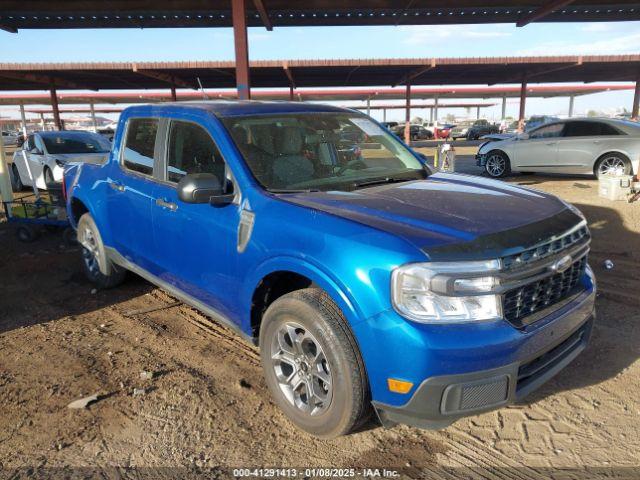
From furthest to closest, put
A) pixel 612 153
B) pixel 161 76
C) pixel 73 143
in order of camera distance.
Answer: pixel 161 76
pixel 612 153
pixel 73 143

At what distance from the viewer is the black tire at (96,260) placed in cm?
489

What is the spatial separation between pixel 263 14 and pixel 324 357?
12.0 m

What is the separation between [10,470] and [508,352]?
2628mm

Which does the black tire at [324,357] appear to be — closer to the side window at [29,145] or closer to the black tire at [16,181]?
the side window at [29,145]

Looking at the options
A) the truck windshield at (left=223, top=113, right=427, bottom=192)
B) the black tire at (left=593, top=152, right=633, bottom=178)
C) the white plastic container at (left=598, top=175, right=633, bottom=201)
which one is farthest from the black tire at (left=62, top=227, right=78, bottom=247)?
the black tire at (left=593, top=152, right=633, bottom=178)

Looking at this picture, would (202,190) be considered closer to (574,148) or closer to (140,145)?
(140,145)

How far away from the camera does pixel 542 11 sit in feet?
42.1

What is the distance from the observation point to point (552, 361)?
2639 mm

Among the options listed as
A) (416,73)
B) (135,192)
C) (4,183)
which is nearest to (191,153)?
(135,192)

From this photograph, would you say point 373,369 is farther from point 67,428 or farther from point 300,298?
point 67,428

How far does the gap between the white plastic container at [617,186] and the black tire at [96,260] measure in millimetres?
8151

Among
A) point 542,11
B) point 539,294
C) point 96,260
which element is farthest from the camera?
point 542,11

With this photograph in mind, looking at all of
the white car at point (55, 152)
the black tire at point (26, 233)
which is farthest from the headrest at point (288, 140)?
the white car at point (55, 152)

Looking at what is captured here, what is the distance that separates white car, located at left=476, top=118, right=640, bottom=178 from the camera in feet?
37.0
